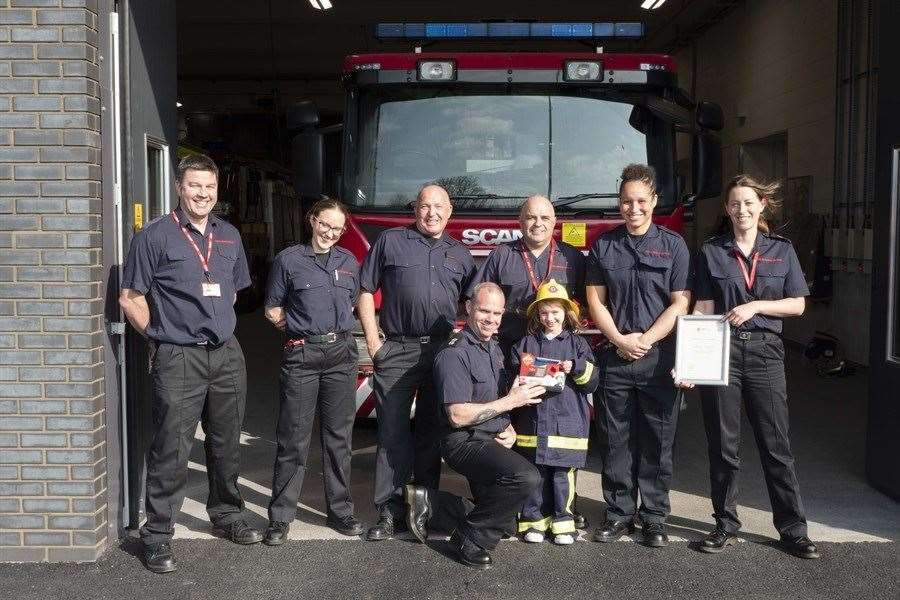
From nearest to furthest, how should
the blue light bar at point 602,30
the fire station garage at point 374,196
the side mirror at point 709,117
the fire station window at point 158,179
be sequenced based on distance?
the fire station garage at point 374,196 → the fire station window at point 158,179 → the side mirror at point 709,117 → the blue light bar at point 602,30

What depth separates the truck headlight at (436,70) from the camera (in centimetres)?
588

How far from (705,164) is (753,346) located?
193cm

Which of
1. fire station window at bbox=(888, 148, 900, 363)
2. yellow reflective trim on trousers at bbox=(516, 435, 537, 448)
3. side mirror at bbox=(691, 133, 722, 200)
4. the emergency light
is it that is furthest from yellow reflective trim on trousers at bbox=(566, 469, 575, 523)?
the emergency light

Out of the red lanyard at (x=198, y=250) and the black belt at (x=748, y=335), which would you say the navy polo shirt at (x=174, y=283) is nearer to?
the red lanyard at (x=198, y=250)

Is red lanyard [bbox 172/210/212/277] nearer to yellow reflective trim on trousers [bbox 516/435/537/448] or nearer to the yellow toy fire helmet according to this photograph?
the yellow toy fire helmet

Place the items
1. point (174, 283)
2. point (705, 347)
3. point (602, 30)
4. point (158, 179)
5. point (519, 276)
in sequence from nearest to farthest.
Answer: point (174, 283), point (705, 347), point (519, 276), point (158, 179), point (602, 30)

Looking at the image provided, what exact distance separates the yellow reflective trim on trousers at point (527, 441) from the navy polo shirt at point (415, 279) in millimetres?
649

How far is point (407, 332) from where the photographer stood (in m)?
4.77

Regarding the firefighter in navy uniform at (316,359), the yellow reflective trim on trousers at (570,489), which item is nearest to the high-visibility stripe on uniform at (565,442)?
the yellow reflective trim on trousers at (570,489)

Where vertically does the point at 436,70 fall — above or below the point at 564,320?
above

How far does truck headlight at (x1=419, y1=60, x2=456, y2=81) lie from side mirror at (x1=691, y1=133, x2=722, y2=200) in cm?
166

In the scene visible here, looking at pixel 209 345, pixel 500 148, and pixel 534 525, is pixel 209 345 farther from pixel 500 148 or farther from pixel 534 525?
pixel 500 148

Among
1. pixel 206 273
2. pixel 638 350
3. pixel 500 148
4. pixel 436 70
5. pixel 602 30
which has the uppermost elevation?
pixel 602 30

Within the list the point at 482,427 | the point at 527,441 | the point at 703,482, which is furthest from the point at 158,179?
the point at 703,482
